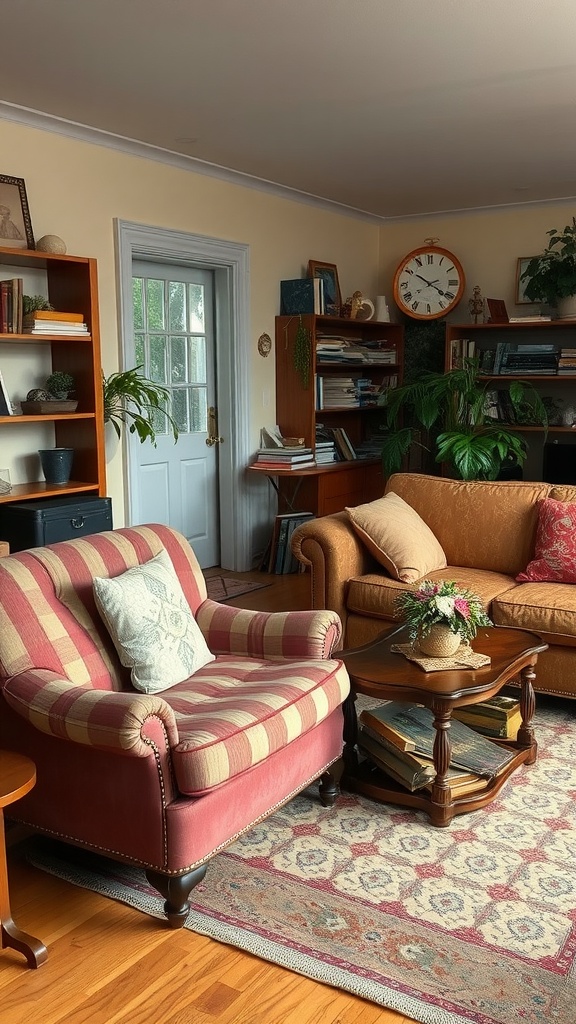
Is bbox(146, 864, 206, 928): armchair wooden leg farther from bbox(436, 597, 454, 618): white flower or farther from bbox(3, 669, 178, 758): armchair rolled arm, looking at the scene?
bbox(436, 597, 454, 618): white flower

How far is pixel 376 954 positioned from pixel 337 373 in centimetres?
514

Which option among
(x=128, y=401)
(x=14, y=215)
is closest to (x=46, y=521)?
(x=128, y=401)

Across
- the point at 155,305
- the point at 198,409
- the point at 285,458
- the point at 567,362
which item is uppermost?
the point at 155,305

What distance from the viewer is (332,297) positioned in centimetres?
641

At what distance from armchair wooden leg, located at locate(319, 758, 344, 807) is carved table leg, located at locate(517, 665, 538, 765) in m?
0.67

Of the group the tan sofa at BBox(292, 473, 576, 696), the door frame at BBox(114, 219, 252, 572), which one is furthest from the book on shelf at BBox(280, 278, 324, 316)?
the tan sofa at BBox(292, 473, 576, 696)

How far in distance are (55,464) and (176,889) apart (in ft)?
8.36

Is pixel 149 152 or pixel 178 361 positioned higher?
pixel 149 152

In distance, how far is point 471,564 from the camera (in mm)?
4230

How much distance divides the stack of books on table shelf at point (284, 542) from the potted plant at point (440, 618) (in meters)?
3.01

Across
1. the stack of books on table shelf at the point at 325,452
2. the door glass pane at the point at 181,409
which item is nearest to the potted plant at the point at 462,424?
the stack of books on table shelf at the point at 325,452

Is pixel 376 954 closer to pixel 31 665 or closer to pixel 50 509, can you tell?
pixel 31 665

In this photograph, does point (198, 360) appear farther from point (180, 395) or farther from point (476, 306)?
point (476, 306)

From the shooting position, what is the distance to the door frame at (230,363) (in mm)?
5340
